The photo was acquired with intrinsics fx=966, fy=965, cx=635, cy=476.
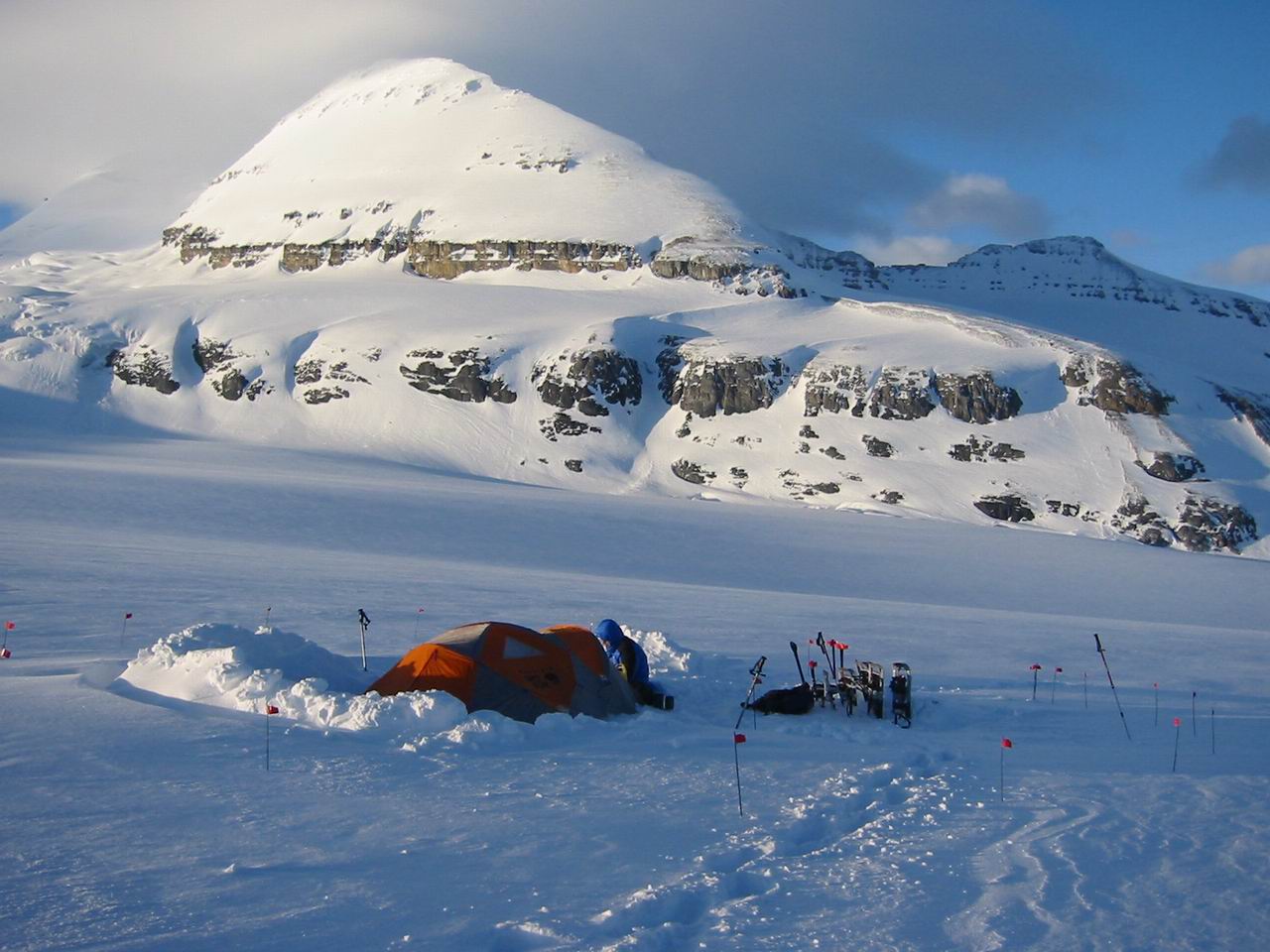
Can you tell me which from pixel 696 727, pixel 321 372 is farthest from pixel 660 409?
pixel 696 727

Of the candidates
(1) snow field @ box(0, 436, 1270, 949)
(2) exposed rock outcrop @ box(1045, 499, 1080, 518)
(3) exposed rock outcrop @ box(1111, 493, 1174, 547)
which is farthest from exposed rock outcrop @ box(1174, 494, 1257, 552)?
(1) snow field @ box(0, 436, 1270, 949)

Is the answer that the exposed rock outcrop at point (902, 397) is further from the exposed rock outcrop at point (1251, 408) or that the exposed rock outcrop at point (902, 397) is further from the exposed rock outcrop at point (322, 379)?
the exposed rock outcrop at point (322, 379)

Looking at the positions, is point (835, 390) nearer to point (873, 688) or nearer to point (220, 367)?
point (220, 367)

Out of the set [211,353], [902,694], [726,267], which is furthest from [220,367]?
[902,694]

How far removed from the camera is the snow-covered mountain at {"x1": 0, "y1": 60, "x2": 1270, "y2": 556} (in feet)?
228

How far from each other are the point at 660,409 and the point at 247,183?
347 feet

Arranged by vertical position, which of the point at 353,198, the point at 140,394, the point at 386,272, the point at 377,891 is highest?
the point at 353,198

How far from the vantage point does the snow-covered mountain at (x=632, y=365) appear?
69375 mm

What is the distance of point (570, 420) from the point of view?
78625mm

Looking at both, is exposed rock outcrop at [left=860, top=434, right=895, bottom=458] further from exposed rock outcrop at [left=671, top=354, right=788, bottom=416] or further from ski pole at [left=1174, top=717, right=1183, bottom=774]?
ski pole at [left=1174, top=717, right=1183, bottom=774]

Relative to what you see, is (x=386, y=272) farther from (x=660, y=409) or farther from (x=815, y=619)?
(x=815, y=619)

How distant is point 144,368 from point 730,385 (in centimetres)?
5232

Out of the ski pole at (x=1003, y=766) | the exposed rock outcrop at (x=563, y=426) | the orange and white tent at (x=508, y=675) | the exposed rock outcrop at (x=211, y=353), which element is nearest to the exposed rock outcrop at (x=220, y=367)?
the exposed rock outcrop at (x=211, y=353)

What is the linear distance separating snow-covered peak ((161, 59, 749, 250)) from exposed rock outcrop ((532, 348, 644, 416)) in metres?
32.8
